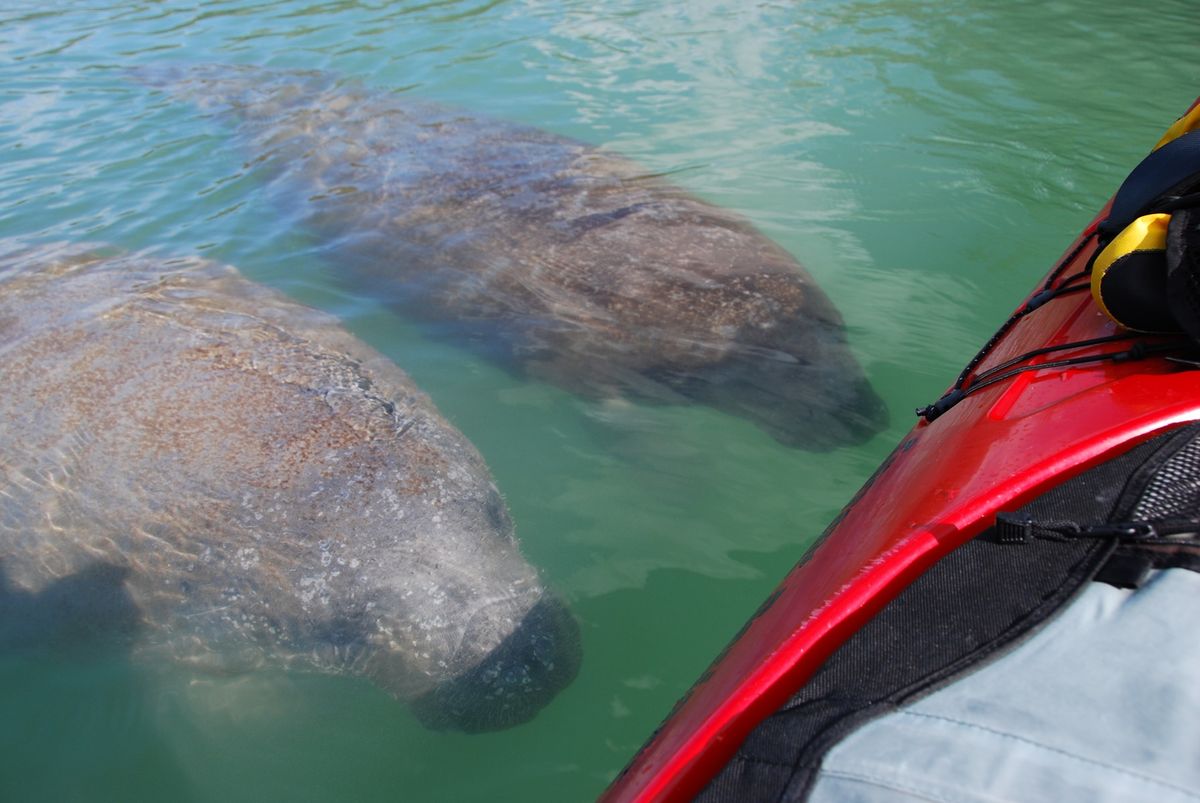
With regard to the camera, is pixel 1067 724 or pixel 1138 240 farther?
pixel 1138 240

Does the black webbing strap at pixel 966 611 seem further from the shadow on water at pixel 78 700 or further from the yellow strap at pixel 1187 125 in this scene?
the shadow on water at pixel 78 700

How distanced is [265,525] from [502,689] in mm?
Answer: 1213

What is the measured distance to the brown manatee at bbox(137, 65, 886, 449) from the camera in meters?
4.69

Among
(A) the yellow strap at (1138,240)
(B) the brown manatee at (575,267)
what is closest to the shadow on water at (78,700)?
(B) the brown manatee at (575,267)

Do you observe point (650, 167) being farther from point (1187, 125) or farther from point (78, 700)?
point (78, 700)

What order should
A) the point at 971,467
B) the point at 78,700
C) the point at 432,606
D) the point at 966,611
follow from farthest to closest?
the point at 78,700 < the point at 432,606 < the point at 971,467 < the point at 966,611

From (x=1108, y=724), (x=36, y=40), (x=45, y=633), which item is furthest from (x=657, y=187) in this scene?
(x=36, y=40)

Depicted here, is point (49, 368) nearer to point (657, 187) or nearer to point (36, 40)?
point (657, 187)

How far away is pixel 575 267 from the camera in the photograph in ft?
18.0

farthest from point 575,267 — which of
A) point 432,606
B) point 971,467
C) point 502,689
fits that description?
point 971,467

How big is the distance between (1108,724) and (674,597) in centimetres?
240

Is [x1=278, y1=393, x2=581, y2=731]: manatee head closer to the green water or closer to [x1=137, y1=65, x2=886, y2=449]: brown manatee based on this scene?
the green water

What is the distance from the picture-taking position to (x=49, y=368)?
174 inches

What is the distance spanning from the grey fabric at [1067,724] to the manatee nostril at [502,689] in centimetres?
183
